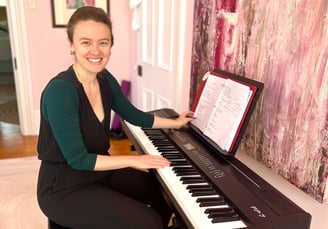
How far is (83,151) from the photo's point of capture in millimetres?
1237

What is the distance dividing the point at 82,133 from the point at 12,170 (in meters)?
1.78

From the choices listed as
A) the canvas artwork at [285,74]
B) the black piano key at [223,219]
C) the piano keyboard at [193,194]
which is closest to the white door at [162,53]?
the canvas artwork at [285,74]

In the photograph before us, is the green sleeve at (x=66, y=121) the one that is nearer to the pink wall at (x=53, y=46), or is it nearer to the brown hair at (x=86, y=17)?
the brown hair at (x=86, y=17)

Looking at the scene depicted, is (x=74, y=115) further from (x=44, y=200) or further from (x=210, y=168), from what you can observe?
(x=210, y=168)

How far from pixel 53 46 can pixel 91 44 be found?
2305 mm

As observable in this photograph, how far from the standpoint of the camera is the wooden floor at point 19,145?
312 cm

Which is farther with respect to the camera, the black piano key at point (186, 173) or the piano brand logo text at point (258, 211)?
the black piano key at point (186, 173)

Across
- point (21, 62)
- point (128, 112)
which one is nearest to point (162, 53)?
point (128, 112)

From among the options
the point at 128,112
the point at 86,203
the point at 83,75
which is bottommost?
the point at 86,203

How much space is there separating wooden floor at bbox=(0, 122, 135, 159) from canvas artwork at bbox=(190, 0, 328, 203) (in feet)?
6.07

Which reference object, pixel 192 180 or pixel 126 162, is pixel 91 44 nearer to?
pixel 126 162

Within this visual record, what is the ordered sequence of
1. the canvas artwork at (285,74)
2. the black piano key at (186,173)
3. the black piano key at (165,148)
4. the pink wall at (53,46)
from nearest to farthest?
the canvas artwork at (285,74)
the black piano key at (186,173)
the black piano key at (165,148)
the pink wall at (53,46)

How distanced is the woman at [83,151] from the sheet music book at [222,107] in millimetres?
284

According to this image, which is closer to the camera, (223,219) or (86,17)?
(223,219)
